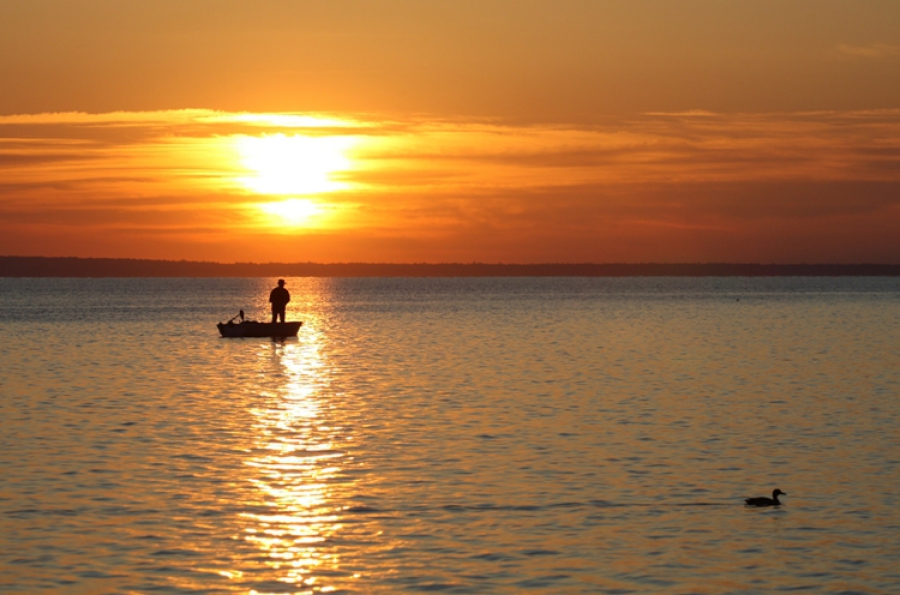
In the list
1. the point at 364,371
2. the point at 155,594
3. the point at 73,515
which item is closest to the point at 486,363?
the point at 364,371

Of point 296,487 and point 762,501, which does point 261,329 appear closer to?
point 296,487

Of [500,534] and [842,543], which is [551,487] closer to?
[500,534]

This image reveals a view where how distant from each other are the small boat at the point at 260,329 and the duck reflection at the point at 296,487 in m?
26.1

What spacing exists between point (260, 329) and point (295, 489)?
44.1 m

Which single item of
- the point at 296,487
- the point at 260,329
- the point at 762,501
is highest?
the point at 762,501

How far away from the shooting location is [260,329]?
62750 mm

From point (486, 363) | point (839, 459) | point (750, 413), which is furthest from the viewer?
point (486, 363)

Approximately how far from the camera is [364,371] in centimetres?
4422

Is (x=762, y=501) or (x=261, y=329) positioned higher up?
(x=762, y=501)

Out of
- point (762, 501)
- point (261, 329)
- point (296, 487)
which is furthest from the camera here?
point (261, 329)

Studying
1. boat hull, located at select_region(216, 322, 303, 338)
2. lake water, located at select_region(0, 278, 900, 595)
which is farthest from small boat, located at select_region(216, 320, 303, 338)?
lake water, located at select_region(0, 278, 900, 595)

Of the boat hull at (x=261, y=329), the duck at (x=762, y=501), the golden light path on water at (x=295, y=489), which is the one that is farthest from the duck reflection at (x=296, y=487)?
the boat hull at (x=261, y=329)

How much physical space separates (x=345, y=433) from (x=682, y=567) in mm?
12645

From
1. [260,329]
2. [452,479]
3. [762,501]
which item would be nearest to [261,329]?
[260,329]
